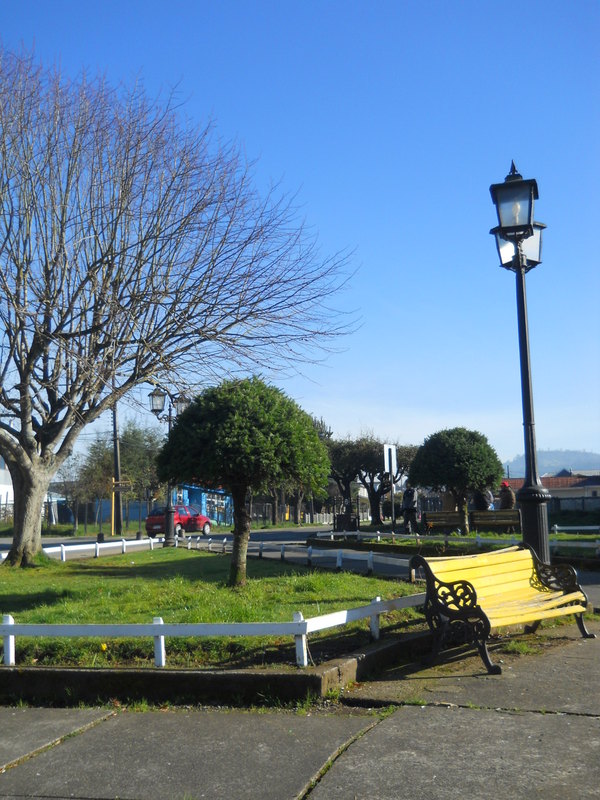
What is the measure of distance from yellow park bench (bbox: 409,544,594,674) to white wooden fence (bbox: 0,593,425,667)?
0.66m

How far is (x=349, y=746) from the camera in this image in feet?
16.5

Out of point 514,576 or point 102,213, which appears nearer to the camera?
point 514,576

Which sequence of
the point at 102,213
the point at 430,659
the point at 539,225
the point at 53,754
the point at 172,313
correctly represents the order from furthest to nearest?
the point at 102,213
the point at 172,313
the point at 539,225
the point at 430,659
the point at 53,754

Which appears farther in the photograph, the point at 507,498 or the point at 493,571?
the point at 507,498

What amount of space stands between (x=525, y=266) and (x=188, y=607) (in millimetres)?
5445

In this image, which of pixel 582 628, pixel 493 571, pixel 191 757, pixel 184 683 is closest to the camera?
pixel 191 757

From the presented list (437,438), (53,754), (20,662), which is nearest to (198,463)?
(20,662)

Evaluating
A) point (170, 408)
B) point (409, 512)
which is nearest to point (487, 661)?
point (170, 408)

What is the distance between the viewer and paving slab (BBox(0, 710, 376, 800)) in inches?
178

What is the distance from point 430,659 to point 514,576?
1.63 metres

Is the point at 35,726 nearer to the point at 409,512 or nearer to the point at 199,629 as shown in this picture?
the point at 199,629

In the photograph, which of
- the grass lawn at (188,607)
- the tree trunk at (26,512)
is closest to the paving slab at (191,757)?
the grass lawn at (188,607)

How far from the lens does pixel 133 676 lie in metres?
6.59

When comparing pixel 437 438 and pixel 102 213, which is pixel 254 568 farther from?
pixel 437 438
